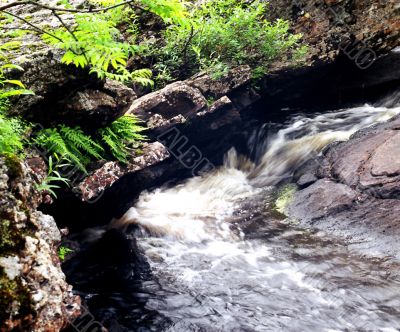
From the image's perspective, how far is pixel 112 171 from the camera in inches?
227

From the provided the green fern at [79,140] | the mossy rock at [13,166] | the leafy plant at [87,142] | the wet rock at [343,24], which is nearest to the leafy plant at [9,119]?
the mossy rock at [13,166]

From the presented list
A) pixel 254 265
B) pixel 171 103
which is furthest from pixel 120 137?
pixel 254 265

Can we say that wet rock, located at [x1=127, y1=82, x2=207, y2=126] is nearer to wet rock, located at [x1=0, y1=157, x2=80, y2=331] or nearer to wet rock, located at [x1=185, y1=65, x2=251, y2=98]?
wet rock, located at [x1=185, y1=65, x2=251, y2=98]

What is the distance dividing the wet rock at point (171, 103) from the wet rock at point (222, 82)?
1.25 ft

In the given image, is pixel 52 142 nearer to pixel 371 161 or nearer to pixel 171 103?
pixel 171 103

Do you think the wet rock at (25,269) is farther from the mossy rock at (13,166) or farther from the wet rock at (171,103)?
the wet rock at (171,103)

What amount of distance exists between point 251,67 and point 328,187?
16.0ft

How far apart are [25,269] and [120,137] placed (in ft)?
13.2

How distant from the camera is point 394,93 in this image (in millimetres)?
9836

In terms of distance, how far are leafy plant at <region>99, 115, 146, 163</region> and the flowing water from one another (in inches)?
65.7

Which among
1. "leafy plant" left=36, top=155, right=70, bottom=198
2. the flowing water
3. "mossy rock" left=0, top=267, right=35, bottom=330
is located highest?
"leafy plant" left=36, top=155, right=70, bottom=198

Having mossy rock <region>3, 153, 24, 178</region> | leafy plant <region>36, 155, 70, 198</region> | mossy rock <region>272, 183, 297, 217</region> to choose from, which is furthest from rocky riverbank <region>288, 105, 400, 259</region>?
mossy rock <region>3, 153, 24, 178</region>

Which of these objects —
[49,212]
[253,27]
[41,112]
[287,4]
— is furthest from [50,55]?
[287,4]

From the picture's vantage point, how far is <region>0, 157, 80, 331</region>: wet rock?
2406mm
